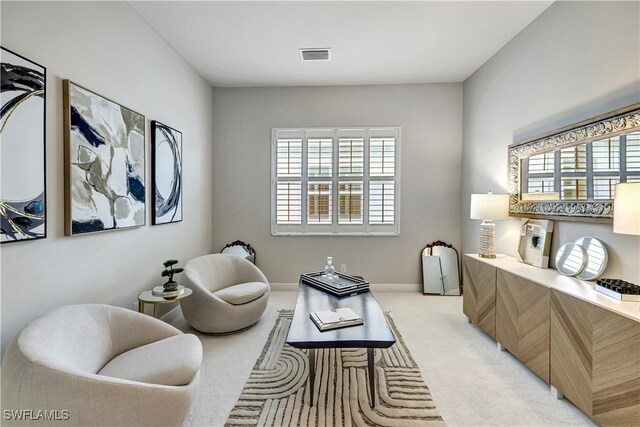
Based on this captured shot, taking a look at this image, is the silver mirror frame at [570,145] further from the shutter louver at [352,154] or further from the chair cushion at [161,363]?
the chair cushion at [161,363]

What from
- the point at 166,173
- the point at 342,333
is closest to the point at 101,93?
the point at 166,173

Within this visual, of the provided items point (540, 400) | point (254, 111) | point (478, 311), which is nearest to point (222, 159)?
point (254, 111)

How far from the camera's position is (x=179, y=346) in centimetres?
180

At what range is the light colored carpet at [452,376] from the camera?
1839 mm

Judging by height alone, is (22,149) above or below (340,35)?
A: below

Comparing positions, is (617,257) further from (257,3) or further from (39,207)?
(39,207)

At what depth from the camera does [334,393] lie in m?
2.03

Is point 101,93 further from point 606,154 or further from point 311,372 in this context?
point 606,154

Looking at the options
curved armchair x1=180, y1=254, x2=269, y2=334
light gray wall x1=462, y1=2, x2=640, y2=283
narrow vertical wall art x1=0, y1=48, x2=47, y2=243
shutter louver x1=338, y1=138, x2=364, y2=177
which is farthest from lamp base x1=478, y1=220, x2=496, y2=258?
narrow vertical wall art x1=0, y1=48, x2=47, y2=243

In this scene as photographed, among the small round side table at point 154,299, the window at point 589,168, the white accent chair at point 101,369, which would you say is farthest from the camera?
the small round side table at point 154,299

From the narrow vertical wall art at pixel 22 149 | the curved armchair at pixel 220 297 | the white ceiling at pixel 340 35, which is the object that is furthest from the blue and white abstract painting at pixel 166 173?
the narrow vertical wall art at pixel 22 149

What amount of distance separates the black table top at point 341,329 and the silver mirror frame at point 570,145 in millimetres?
1692

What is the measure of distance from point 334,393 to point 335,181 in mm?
2849

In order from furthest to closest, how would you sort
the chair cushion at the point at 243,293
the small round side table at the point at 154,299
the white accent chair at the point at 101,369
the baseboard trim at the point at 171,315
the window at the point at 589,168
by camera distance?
the baseboard trim at the point at 171,315 < the chair cushion at the point at 243,293 < the small round side table at the point at 154,299 < the window at the point at 589,168 < the white accent chair at the point at 101,369
